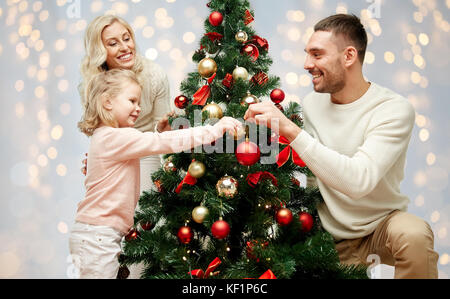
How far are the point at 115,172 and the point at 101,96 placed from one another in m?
0.26

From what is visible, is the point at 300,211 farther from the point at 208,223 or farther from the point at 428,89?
the point at 428,89

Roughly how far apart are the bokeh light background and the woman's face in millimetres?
753

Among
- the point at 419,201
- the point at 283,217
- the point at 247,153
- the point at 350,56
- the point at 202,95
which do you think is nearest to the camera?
the point at 247,153

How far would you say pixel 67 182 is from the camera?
255 centimetres

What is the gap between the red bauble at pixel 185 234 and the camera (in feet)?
4.31

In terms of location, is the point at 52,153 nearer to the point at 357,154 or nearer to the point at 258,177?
the point at 258,177

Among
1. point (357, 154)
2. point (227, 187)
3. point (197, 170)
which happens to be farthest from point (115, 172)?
point (357, 154)

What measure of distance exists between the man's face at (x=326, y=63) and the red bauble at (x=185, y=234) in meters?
0.66

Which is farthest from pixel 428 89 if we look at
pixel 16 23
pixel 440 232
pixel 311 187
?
pixel 16 23

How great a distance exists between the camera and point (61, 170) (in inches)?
99.9

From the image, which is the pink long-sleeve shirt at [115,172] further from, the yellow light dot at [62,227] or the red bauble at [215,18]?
the yellow light dot at [62,227]

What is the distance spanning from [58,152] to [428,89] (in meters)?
2.18

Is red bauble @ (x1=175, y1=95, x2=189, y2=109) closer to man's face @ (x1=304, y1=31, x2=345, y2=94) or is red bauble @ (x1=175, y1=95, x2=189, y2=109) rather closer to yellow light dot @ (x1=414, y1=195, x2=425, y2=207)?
man's face @ (x1=304, y1=31, x2=345, y2=94)
